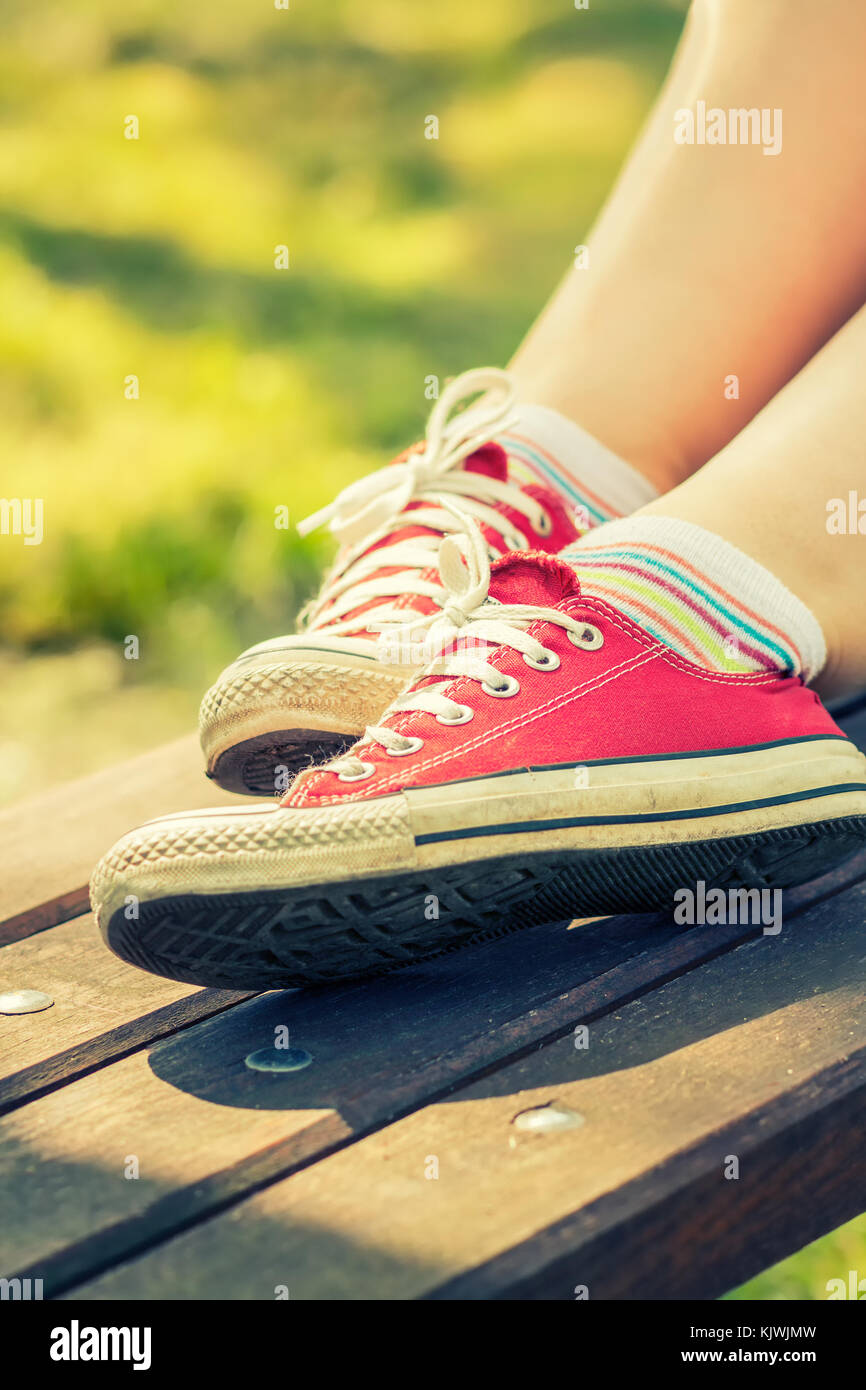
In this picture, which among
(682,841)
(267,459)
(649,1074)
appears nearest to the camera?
(649,1074)

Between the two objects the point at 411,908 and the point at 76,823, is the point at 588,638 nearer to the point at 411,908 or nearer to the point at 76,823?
the point at 411,908

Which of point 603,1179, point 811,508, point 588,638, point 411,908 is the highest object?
point 811,508

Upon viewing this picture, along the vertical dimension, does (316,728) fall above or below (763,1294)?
above

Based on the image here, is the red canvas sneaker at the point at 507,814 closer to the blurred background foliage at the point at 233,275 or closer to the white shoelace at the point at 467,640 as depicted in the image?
the white shoelace at the point at 467,640

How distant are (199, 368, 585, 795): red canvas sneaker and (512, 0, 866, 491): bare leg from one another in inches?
4.5

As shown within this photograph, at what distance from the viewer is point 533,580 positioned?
1177mm

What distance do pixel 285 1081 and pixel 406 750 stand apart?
25 cm

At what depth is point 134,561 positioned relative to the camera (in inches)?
115

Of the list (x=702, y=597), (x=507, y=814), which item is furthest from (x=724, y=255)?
(x=507, y=814)
